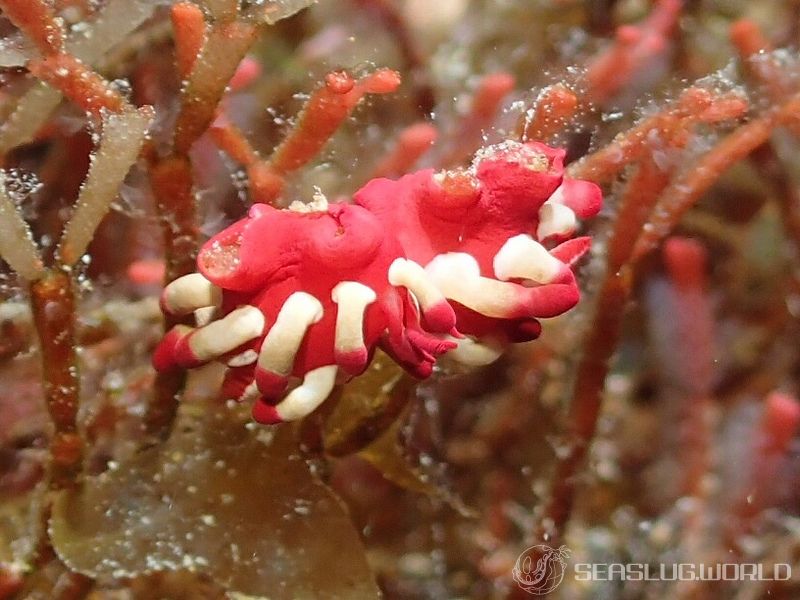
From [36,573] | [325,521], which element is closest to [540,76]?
[325,521]

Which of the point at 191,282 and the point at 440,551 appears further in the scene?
the point at 440,551

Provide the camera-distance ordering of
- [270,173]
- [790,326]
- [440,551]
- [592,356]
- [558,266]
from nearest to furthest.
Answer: [558,266] < [270,173] < [592,356] < [440,551] < [790,326]

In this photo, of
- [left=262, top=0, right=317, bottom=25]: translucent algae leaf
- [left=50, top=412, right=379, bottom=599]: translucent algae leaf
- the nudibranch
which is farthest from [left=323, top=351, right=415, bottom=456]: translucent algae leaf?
[left=262, top=0, right=317, bottom=25]: translucent algae leaf

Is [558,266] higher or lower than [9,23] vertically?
lower

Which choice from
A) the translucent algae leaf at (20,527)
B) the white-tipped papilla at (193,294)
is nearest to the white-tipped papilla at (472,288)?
the white-tipped papilla at (193,294)

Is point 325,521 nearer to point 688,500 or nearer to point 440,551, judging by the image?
point 440,551

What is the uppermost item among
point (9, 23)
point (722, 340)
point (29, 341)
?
point (9, 23)

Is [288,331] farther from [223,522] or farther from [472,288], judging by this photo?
[223,522]

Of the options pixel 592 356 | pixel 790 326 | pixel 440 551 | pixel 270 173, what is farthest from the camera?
pixel 790 326

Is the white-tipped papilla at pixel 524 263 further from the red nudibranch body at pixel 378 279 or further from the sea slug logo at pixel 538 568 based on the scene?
the sea slug logo at pixel 538 568
